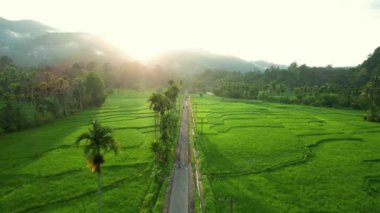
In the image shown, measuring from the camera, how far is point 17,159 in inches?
2110

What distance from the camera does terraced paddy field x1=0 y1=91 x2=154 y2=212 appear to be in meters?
37.2

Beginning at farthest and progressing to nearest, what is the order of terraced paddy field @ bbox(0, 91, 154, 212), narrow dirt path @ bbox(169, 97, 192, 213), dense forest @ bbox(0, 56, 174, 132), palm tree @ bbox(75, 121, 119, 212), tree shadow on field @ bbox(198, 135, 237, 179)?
dense forest @ bbox(0, 56, 174, 132) → tree shadow on field @ bbox(198, 135, 237, 179) → narrow dirt path @ bbox(169, 97, 192, 213) → terraced paddy field @ bbox(0, 91, 154, 212) → palm tree @ bbox(75, 121, 119, 212)

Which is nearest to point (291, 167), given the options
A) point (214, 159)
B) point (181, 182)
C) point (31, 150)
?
point (214, 159)

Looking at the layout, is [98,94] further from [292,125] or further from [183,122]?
[292,125]

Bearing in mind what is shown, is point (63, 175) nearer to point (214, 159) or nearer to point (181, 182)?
point (181, 182)

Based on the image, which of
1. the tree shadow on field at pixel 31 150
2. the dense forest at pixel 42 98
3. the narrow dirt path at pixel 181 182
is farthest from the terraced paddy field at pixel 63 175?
the dense forest at pixel 42 98

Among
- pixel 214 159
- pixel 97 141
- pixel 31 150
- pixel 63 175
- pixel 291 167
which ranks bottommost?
pixel 63 175

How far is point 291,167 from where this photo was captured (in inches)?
2019

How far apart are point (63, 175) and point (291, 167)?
38.5 meters

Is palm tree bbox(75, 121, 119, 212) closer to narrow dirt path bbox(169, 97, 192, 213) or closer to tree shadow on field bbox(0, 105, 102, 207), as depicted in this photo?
narrow dirt path bbox(169, 97, 192, 213)

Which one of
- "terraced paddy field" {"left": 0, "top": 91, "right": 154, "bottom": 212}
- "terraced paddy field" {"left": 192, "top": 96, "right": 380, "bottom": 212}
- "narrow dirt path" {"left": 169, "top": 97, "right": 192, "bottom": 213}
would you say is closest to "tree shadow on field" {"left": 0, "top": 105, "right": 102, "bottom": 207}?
"terraced paddy field" {"left": 0, "top": 91, "right": 154, "bottom": 212}

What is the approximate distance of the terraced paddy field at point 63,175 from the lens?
122 ft

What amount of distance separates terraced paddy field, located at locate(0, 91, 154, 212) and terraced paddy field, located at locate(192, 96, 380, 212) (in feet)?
37.0

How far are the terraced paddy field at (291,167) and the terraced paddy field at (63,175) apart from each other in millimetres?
11292
